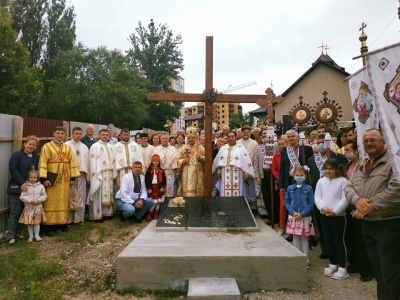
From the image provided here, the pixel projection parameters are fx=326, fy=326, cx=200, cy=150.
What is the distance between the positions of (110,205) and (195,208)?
90.4 inches

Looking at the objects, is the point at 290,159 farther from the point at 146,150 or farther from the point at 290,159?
the point at 146,150

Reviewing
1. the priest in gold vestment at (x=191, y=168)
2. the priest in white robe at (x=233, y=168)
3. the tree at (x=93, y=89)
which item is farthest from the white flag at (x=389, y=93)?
the tree at (x=93, y=89)

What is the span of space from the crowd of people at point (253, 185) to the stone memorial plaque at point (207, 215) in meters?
0.73

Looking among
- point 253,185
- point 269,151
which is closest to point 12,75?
point 253,185

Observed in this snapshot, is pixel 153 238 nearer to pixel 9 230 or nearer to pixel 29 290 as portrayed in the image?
pixel 29 290

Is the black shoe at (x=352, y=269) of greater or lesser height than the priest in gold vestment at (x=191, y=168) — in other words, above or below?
below

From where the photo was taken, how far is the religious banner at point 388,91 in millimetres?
2988

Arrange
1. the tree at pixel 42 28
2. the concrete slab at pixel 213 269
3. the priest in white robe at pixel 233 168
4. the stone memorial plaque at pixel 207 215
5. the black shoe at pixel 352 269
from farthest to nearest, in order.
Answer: the tree at pixel 42 28
the priest in white robe at pixel 233 168
the stone memorial plaque at pixel 207 215
the black shoe at pixel 352 269
the concrete slab at pixel 213 269

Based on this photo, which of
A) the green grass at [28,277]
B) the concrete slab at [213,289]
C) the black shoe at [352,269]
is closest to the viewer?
the concrete slab at [213,289]

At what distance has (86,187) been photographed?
727 centimetres

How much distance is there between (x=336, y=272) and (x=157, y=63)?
118ft

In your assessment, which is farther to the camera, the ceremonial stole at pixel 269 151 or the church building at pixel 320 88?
the church building at pixel 320 88

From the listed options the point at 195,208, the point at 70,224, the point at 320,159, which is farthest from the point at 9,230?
the point at 320,159

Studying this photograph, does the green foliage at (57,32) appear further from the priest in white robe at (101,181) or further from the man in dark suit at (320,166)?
the man in dark suit at (320,166)
